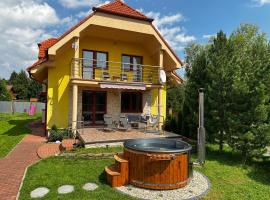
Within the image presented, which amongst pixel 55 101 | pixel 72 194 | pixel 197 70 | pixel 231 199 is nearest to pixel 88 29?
pixel 55 101

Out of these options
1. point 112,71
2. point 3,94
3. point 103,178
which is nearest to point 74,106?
point 112,71

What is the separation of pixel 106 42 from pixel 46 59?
5955 millimetres

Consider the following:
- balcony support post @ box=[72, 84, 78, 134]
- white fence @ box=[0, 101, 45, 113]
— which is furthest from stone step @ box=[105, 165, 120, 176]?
white fence @ box=[0, 101, 45, 113]

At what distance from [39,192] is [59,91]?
12.9 meters

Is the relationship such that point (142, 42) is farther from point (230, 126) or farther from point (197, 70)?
point (230, 126)

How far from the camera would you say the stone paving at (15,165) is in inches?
382

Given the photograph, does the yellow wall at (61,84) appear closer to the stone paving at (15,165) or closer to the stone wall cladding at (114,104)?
the stone wall cladding at (114,104)

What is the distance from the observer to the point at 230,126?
15.0 metres

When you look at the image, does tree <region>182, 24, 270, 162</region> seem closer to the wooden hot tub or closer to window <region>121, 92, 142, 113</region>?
the wooden hot tub

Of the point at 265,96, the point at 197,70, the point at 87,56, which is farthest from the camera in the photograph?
the point at 87,56

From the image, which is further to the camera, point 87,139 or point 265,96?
point 87,139

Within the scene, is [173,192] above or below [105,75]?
below

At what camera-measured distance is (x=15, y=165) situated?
1284 cm

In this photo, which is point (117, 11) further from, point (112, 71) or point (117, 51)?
point (112, 71)
